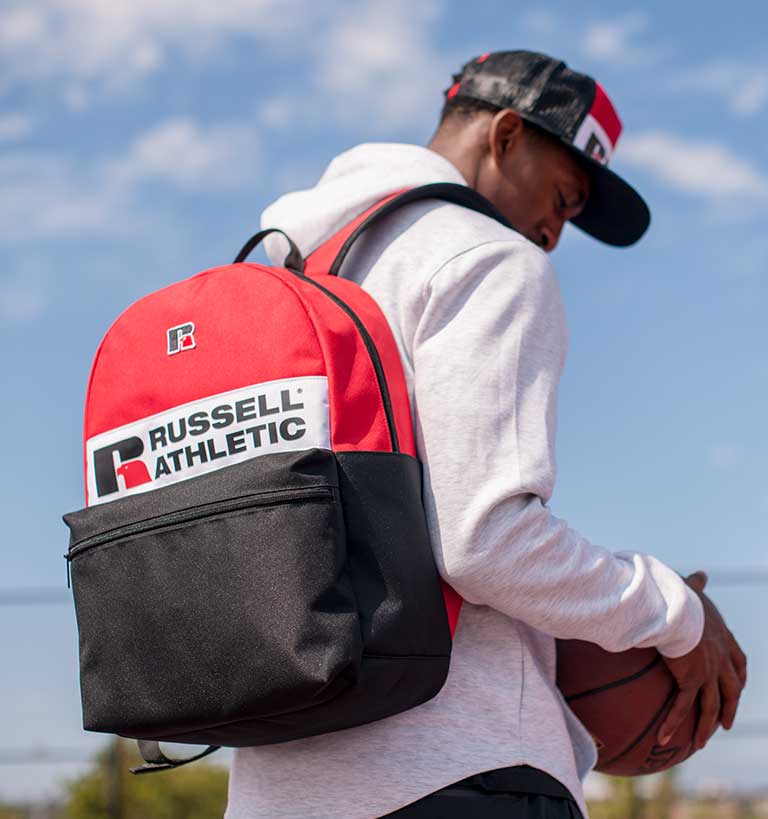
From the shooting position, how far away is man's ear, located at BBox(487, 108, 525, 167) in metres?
2.31

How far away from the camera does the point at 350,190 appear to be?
2045mm

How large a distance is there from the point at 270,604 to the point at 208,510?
0.17 meters

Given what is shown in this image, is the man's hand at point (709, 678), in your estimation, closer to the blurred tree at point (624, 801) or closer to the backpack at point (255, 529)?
the backpack at point (255, 529)

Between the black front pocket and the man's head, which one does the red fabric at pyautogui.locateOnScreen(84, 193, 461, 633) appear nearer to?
the black front pocket

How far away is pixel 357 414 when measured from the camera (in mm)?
1633

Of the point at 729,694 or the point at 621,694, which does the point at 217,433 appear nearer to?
the point at 621,694

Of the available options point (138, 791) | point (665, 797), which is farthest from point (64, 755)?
point (665, 797)

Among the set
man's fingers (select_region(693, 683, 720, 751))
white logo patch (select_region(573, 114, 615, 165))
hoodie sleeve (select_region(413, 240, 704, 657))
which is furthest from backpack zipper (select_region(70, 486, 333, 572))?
white logo patch (select_region(573, 114, 615, 165))

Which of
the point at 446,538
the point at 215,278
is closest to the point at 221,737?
the point at 446,538

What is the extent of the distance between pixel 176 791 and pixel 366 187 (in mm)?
6771

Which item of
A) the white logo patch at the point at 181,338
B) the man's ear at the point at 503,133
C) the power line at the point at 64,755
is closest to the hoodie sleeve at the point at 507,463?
the white logo patch at the point at 181,338

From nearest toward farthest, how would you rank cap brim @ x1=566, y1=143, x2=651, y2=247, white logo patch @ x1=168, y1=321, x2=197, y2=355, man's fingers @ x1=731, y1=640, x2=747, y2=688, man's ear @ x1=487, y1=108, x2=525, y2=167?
white logo patch @ x1=168, y1=321, x2=197, y2=355 → man's fingers @ x1=731, y1=640, x2=747, y2=688 → man's ear @ x1=487, y1=108, x2=525, y2=167 → cap brim @ x1=566, y1=143, x2=651, y2=247

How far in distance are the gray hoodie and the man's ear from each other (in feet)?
1.70

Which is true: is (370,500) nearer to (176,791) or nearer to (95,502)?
(95,502)
